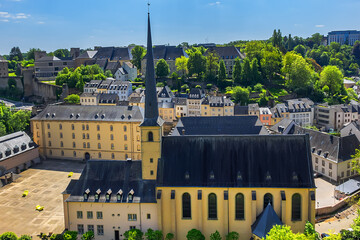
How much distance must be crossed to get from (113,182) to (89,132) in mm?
38405

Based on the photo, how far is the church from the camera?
1751 inches

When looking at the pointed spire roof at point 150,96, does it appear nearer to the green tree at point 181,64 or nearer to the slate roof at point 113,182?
the slate roof at point 113,182

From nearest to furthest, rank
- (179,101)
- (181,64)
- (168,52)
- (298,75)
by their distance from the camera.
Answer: (179,101), (298,75), (181,64), (168,52)

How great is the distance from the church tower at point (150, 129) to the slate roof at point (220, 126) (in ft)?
89.6

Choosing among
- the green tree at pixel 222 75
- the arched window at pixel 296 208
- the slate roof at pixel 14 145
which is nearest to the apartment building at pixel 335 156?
the arched window at pixel 296 208

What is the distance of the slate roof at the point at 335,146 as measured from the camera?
70.2 m

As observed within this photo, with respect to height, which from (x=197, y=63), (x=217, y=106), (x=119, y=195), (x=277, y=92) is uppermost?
(x=197, y=63)

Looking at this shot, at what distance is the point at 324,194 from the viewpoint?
2495 inches

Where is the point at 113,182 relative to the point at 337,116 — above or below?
above

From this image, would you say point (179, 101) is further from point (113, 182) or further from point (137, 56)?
point (113, 182)

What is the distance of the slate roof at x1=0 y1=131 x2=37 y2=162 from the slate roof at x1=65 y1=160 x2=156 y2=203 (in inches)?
1304

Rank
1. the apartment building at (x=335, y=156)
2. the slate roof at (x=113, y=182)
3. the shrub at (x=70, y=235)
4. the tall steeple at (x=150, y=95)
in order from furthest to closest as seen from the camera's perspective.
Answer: the apartment building at (x=335, y=156), the slate roof at (x=113, y=182), the tall steeple at (x=150, y=95), the shrub at (x=70, y=235)

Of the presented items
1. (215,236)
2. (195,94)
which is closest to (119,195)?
(215,236)

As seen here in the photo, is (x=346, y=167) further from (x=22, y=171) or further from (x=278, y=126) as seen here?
(x=22, y=171)
